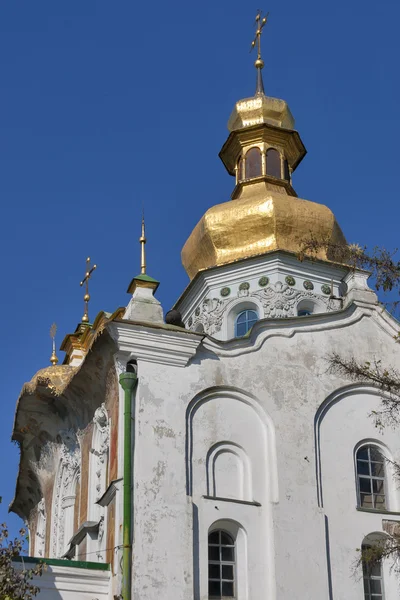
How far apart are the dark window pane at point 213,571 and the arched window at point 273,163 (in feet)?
38.3

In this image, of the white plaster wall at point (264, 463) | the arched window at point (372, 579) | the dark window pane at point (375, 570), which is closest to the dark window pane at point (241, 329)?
the white plaster wall at point (264, 463)

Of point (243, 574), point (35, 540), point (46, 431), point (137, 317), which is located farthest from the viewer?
point (35, 540)

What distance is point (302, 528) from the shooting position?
608 inches

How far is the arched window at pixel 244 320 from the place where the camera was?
72.1 ft

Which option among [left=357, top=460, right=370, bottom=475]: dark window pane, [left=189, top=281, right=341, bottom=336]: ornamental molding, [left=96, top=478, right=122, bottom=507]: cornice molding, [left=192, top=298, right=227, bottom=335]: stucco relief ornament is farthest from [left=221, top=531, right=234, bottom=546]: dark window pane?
[left=192, top=298, right=227, bottom=335]: stucco relief ornament

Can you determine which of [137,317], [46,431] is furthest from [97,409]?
[46,431]

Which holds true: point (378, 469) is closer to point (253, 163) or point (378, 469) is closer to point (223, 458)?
point (223, 458)

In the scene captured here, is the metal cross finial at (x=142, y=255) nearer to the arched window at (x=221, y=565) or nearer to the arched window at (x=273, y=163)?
the arched window at (x=221, y=565)

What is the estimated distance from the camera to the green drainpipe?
14.1m

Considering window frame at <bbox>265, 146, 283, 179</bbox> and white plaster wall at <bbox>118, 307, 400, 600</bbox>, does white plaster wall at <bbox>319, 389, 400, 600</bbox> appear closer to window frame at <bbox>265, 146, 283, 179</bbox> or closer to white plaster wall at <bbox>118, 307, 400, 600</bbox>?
white plaster wall at <bbox>118, 307, 400, 600</bbox>

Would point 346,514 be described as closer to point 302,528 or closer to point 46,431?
point 302,528

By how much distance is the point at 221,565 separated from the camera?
49.5 feet

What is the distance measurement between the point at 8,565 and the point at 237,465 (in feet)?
12.7

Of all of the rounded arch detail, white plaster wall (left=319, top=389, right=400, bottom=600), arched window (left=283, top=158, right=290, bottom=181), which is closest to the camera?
white plaster wall (left=319, top=389, right=400, bottom=600)
